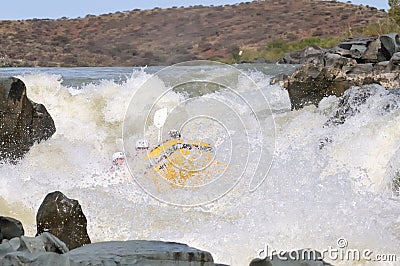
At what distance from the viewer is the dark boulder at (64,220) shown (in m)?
3.78

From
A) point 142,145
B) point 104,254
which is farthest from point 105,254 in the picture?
point 142,145

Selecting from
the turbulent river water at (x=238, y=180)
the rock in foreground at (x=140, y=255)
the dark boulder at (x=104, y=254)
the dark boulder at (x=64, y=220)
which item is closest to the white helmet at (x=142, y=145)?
the turbulent river water at (x=238, y=180)

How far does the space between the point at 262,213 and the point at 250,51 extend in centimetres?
3418

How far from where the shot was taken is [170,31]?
55562mm

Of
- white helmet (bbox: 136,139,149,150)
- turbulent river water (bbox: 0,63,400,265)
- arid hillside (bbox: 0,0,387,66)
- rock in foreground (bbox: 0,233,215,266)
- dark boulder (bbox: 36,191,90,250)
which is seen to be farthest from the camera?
arid hillside (bbox: 0,0,387,66)

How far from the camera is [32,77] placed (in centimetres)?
1070

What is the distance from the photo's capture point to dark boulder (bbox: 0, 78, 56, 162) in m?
7.11

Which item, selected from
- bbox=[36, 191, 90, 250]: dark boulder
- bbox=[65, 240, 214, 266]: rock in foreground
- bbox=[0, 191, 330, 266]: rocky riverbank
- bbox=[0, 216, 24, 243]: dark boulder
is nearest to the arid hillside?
bbox=[36, 191, 90, 250]: dark boulder

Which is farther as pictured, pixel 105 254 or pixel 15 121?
pixel 15 121

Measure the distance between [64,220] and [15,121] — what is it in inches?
144

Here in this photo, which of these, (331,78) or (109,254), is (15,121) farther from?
(331,78)

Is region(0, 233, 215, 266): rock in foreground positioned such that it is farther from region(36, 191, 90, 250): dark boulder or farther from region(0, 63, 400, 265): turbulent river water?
region(0, 63, 400, 265): turbulent river water

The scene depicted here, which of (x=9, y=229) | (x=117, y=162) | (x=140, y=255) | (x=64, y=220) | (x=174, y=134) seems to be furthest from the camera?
(x=117, y=162)

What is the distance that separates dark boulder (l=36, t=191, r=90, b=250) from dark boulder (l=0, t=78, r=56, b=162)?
3187 millimetres
